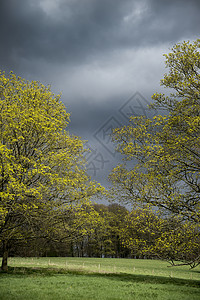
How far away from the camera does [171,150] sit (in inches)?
530

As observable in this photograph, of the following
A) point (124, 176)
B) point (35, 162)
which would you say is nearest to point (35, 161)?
point (35, 162)

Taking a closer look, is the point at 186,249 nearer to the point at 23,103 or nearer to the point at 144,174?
the point at 144,174

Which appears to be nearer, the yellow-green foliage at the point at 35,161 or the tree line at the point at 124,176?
the tree line at the point at 124,176

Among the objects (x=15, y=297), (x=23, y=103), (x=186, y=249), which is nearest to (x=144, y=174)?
(x=186, y=249)

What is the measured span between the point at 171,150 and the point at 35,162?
7723mm

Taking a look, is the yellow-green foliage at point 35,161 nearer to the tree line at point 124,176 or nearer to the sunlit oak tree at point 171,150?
the tree line at point 124,176

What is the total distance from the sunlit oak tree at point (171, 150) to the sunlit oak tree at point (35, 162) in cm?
395

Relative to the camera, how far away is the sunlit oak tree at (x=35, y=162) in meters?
15.0

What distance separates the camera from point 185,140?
12.7 metres

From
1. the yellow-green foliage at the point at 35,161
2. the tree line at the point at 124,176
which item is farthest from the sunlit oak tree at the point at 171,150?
the yellow-green foliage at the point at 35,161

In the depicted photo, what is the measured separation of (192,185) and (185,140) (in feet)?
7.73

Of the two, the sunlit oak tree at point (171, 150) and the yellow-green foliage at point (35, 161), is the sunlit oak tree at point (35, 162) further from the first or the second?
the sunlit oak tree at point (171, 150)

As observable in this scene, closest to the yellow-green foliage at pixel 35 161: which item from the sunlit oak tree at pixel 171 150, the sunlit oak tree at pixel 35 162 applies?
the sunlit oak tree at pixel 35 162

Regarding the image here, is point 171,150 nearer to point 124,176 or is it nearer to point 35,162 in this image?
point 124,176
